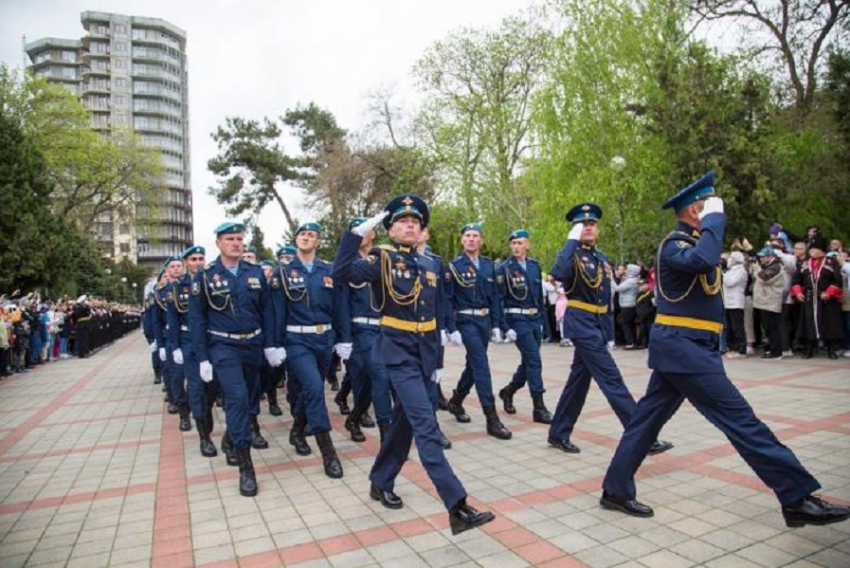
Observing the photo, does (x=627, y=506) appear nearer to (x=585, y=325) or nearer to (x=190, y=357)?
(x=585, y=325)

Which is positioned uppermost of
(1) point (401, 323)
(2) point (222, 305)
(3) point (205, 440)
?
(2) point (222, 305)

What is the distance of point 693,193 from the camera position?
14.2 feet

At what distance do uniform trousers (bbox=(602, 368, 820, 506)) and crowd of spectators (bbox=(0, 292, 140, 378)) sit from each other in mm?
15739

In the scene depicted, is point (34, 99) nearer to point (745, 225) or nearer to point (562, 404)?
point (745, 225)

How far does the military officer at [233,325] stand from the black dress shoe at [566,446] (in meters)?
2.73

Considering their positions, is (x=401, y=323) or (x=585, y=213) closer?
(x=401, y=323)

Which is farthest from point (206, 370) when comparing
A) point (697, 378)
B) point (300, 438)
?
point (697, 378)

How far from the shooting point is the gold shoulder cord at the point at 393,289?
4.57m

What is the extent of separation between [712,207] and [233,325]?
159 inches

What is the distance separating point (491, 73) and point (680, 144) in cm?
1396

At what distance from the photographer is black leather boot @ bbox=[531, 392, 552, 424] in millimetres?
7238

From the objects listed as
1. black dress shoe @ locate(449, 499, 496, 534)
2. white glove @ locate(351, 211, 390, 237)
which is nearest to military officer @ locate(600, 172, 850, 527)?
black dress shoe @ locate(449, 499, 496, 534)

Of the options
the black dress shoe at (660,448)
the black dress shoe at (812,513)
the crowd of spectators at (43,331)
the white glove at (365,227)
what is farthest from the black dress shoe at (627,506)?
the crowd of spectators at (43,331)

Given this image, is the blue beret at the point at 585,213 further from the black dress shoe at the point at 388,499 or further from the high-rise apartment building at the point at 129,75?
the high-rise apartment building at the point at 129,75
